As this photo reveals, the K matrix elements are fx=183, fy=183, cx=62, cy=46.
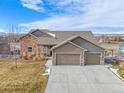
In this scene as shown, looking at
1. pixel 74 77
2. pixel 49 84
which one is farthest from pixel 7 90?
pixel 74 77

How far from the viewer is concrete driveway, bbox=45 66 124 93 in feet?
52.3

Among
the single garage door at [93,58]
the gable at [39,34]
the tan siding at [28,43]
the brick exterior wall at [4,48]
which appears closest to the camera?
the single garage door at [93,58]

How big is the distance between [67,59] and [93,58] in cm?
421

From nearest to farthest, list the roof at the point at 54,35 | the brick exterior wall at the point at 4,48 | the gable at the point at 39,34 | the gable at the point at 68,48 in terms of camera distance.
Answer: the gable at the point at 68,48
the roof at the point at 54,35
the gable at the point at 39,34
the brick exterior wall at the point at 4,48

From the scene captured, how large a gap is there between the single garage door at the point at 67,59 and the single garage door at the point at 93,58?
169cm

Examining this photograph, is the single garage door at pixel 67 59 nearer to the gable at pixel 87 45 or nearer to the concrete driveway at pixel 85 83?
the gable at pixel 87 45

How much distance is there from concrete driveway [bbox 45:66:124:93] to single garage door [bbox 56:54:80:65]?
6.12 metres

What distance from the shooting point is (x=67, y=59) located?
28.8 meters

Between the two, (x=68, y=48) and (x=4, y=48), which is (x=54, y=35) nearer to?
(x=68, y=48)


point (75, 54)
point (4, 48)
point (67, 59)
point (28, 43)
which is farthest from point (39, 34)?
point (4, 48)

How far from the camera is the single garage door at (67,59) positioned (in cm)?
2875

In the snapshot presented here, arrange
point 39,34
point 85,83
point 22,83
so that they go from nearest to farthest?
point 22,83, point 85,83, point 39,34

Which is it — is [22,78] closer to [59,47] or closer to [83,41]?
[59,47]

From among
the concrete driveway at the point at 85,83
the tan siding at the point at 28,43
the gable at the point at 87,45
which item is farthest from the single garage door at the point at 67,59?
the tan siding at the point at 28,43
